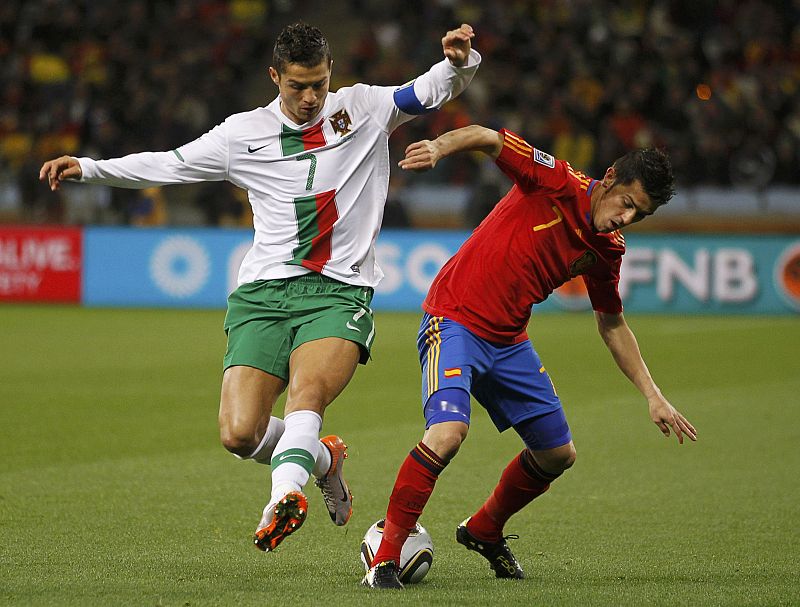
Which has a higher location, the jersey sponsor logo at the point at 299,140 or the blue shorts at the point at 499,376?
the jersey sponsor logo at the point at 299,140

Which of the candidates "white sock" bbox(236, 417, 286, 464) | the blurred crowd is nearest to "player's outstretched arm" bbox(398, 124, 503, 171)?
"white sock" bbox(236, 417, 286, 464)

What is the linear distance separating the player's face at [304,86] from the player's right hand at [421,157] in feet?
2.81

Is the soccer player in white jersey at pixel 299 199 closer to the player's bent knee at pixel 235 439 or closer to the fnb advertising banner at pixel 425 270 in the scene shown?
the player's bent knee at pixel 235 439

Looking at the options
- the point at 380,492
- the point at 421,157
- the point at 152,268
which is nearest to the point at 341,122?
the point at 421,157

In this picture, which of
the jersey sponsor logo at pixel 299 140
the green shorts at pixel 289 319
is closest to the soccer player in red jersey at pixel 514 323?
the green shorts at pixel 289 319

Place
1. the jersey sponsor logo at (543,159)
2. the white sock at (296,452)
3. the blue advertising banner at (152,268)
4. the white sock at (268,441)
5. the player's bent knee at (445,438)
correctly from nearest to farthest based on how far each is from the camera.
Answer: the white sock at (296,452) → the player's bent knee at (445,438) → the jersey sponsor logo at (543,159) → the white sock at (268,441) → the blue advertising banner at (152,268)

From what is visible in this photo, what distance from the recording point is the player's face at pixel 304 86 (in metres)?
5.02

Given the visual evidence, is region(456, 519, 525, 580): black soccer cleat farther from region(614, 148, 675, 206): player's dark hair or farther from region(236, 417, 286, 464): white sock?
region(614, 148, 675, 206): player's dark hair

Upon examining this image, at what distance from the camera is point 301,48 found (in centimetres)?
495

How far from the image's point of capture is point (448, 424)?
466 cm

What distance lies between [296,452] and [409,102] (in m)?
1.57

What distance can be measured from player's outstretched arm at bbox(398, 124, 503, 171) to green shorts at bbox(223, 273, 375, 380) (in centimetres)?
86

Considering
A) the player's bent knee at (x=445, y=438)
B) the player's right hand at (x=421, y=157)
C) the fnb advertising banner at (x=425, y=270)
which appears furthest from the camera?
the fnb advertising banner at (x=425, y=270)

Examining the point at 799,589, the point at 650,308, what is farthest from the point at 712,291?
the point at 799,589
